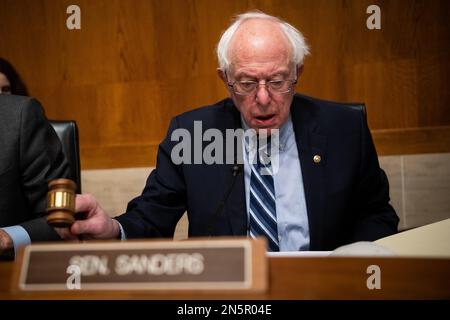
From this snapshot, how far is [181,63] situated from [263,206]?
1.49 metres

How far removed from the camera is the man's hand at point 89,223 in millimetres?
1071

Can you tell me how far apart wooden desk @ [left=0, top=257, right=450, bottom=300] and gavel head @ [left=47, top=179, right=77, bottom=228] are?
0.47 ft

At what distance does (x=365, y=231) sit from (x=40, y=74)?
7.42 feet

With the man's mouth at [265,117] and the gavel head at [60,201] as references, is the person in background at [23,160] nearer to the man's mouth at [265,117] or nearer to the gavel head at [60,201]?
the man's mouth at [265,117]

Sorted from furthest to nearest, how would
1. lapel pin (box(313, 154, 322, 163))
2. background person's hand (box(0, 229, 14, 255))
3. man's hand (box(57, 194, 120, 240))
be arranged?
1. lapel pin (box(313, 154, 322, 163))
2. background person's hand (box(0, 229, 14, 255))
3. man's hand (box(57, 194, 120, 240))

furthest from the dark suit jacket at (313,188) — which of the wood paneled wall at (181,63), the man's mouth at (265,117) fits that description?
the wood paneled wall at (181,63)

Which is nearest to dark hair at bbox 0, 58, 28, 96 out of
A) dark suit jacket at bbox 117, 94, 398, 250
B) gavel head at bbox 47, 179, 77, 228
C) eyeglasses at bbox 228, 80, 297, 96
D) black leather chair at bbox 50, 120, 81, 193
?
black leather chair at bbox 50, 120, 81, 193

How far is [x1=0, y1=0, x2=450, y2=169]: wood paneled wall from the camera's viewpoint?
262 cm

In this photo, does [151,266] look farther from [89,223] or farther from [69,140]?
[69,140]

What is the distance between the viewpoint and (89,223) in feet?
3.66

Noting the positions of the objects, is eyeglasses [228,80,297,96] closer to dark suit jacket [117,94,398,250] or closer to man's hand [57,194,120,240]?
dark suit jacket [117,94,398,250]

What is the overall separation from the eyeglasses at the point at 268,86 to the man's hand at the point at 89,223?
2.14ft

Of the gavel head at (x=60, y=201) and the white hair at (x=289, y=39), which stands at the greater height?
the white hair at (x=289, y=39)
